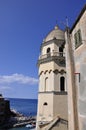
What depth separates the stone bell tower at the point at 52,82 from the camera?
22859 millimetres

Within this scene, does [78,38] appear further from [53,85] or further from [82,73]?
[53,85]

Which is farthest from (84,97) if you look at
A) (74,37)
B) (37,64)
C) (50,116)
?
(37,64)

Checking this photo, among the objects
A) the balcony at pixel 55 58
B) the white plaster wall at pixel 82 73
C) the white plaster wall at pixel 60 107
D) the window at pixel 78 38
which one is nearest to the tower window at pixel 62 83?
the white plaster wall at pixel 60 107

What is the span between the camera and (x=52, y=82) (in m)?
23.9

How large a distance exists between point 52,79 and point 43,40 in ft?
21.3

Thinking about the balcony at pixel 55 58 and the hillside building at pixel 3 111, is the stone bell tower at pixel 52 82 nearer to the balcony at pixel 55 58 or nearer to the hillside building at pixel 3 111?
the balcony at pixel 55 58

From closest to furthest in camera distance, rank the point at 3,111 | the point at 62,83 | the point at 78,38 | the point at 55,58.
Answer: the point at 78,38 < the point at 62,83 < the point at 55,58 < the point at 3,111

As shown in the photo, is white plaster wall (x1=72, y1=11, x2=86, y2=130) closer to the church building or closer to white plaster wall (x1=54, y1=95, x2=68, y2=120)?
the church building

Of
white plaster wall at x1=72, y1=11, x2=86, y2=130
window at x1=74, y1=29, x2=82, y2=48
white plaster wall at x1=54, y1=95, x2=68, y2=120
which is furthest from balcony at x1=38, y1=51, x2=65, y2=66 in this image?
white plaster wall at x1=72, y1=11, x2=86, y2=130

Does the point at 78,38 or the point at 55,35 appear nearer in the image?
the point at 78,38

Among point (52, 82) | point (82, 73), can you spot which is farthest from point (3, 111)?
point (82, 73)

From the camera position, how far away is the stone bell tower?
2286 centimetres

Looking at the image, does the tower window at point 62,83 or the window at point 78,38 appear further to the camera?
the tower window at point 62,83

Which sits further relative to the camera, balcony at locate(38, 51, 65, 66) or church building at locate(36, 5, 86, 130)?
balcony at locate(38, 51, 65, 66)
